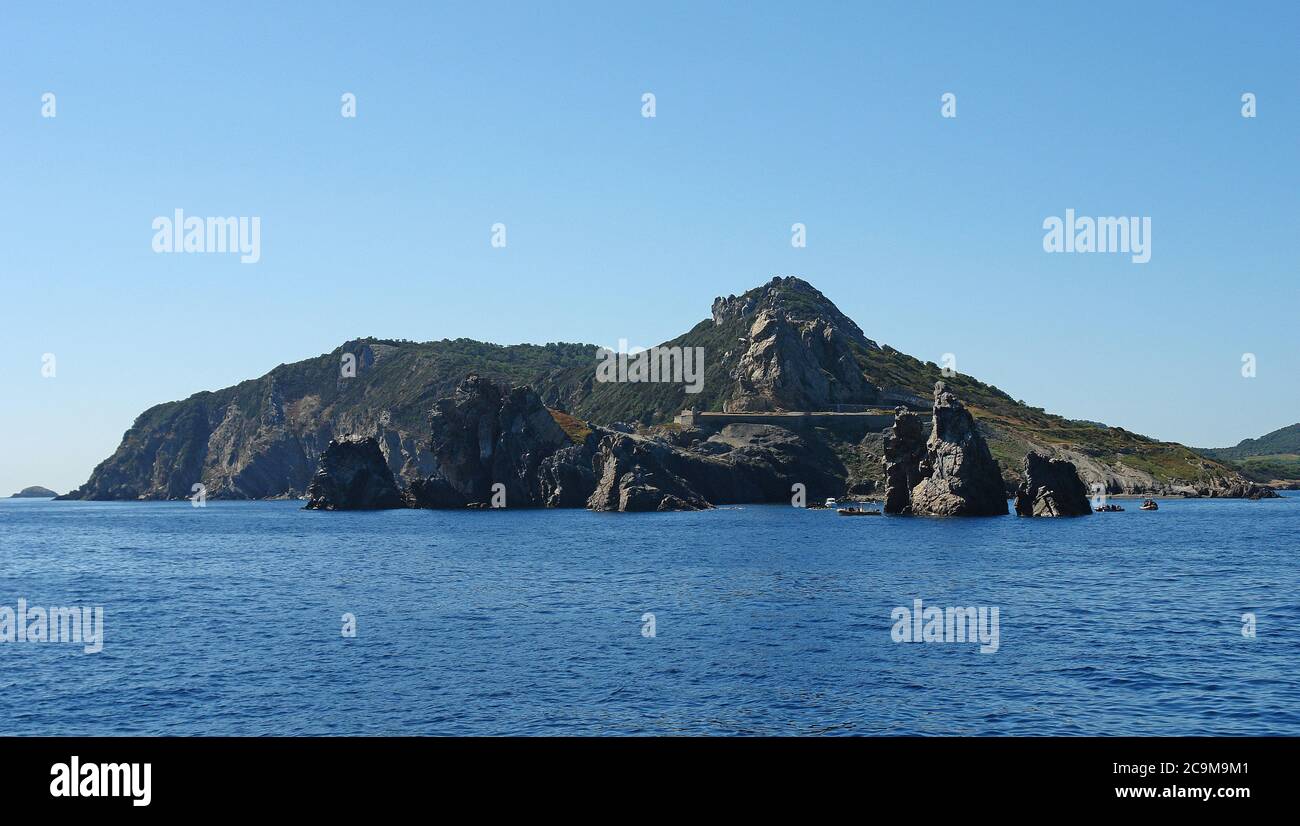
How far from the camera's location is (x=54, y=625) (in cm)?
6181

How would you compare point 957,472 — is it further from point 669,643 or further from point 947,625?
point 669,643

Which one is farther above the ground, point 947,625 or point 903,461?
point 903,461

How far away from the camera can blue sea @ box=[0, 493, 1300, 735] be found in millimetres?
37562

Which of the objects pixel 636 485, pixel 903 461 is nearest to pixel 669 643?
pixel 903 461

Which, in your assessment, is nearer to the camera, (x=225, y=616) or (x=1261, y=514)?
(x=225, y=616)
